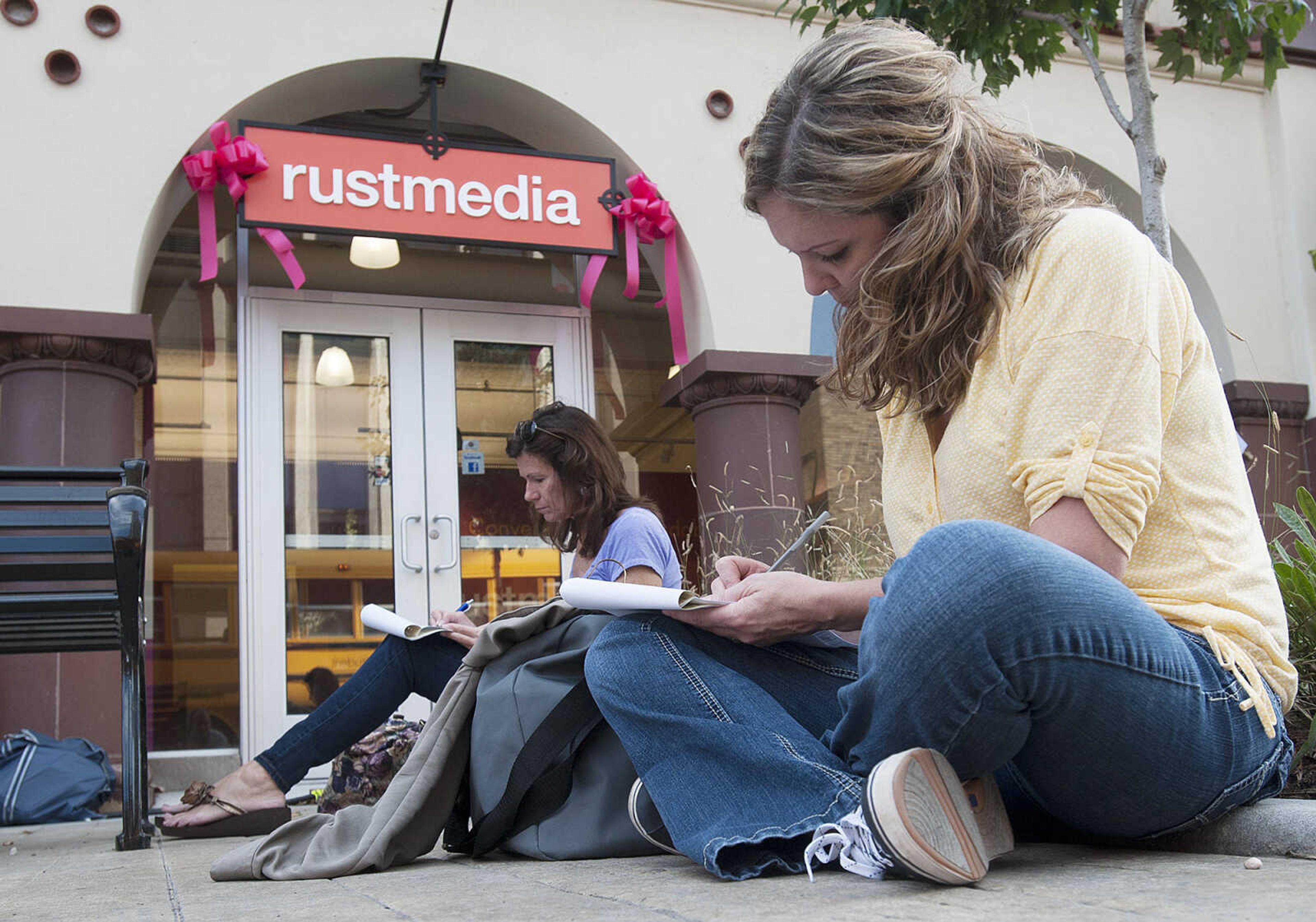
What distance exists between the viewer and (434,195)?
214 inches

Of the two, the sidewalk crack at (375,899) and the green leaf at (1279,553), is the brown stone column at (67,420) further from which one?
the green leaf at (1279,553)

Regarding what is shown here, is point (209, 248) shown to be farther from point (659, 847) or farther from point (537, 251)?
point (659, 847)

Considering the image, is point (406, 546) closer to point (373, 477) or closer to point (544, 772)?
point (373, 477)

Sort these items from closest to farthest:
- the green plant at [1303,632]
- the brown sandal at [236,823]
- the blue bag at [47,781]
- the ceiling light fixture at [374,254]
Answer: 1. the green plant at [1303,632]
2. the brown sandal at [236,823]
3. the blue bag at [47,781]
4. the ceiling light fixture at [374,254]

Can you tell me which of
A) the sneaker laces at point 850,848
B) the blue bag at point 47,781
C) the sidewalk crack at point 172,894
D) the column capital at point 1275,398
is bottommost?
the blue bag at point 47,781

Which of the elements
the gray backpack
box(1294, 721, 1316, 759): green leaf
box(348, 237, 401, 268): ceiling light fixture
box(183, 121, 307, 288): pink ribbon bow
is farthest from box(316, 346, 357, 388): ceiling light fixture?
box(1294, 721, 1316, 759): green leaf

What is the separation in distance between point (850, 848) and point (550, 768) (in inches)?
30.1

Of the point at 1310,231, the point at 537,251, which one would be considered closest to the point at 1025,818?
the point at 537,251

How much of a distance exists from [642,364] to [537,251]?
36.9 inches

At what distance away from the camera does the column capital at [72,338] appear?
473 centimetres

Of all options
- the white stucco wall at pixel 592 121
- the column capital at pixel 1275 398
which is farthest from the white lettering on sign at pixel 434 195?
the column capital at pixel 1275 398

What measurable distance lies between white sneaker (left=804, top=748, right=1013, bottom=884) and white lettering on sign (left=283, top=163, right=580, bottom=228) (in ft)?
14.8

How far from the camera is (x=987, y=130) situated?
65.4 inches

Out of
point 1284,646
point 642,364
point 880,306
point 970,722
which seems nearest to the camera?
point 970,722
